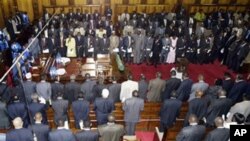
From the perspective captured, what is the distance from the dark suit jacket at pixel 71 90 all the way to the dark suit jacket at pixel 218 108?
11.7ft

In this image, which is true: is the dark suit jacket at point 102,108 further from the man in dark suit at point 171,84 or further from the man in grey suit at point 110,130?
the man in dark suit at point 171,84

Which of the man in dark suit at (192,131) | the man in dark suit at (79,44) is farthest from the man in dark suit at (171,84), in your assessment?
the man in dark suit at (79,44)

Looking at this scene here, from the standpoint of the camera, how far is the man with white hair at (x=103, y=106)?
7.39 metres

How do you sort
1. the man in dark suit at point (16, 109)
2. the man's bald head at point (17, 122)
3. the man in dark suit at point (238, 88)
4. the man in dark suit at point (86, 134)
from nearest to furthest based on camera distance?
the man's bald head at point (17, 122), the man in dark suit at point (86, 134), the man in dark suit at point (16, 109), the man in dark suit at point (238, 88)

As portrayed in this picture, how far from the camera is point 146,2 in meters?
17.3

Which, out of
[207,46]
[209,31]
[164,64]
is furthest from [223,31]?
[164,64]

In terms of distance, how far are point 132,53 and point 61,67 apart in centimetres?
334

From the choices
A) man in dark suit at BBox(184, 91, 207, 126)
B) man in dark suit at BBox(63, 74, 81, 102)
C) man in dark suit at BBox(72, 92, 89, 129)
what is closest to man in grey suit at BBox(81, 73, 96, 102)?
man in dark suit at BBox(63, 74, 81, 102)

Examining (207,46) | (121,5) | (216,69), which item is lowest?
(216,69)

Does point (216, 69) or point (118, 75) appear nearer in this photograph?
point (118, 75)

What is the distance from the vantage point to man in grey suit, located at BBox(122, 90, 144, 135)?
7605mm

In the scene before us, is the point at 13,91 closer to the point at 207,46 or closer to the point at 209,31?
the point at 207,46

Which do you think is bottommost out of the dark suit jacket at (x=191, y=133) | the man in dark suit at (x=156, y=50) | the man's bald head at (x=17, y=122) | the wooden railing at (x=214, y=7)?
the dark suit jacket at (x=191, y=133)

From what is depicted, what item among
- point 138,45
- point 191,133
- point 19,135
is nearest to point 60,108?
point 19,135
